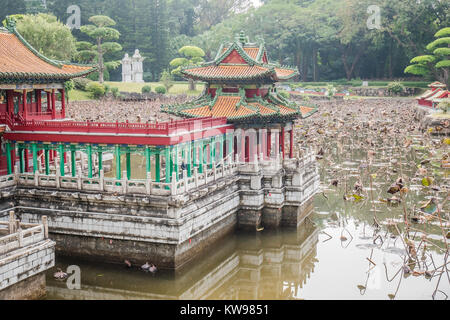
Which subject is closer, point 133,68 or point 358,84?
point 133,68

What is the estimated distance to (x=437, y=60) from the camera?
95.6 m

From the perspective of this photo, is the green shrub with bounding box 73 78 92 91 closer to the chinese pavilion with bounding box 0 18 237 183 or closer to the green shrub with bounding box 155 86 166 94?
the green shrub with bounding box 155 86 166 94

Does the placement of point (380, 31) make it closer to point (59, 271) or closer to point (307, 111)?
point (307, 111)

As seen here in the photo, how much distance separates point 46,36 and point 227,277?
5867cm

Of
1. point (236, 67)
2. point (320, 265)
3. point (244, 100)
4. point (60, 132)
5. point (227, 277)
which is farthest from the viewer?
point (236, 67)

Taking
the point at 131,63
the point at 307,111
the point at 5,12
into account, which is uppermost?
the point at 5,12

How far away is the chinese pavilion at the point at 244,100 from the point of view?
3250 centimetres

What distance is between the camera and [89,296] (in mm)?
A: 22531

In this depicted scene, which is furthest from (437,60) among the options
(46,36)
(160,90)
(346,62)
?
(46,36)

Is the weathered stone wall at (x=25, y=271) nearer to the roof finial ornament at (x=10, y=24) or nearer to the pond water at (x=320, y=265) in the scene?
the pond water at (x=320, y=265)

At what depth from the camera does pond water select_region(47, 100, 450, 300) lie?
76.0ft

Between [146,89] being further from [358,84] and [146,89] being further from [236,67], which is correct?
[236,67]
